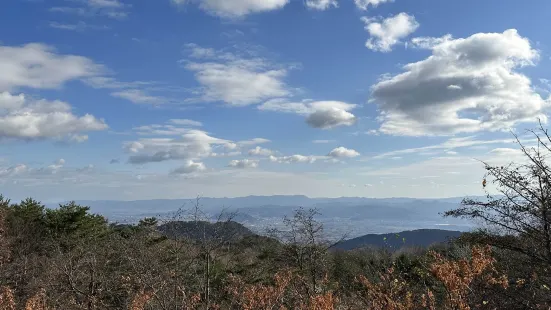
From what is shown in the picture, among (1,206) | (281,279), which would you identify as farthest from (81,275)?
(281,279)

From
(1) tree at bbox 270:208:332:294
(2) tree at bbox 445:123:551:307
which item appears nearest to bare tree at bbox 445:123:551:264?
(2) tree at bbox 445:123:551:307

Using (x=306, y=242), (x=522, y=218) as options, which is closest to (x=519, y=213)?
(x=522, y=218)

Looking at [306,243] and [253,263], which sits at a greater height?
[306,243]

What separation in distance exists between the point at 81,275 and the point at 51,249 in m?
8.55

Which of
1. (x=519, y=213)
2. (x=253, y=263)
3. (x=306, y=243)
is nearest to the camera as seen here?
(x=519, y=213)

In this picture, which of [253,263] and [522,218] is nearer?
[522,218]

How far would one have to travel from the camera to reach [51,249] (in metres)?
26.4

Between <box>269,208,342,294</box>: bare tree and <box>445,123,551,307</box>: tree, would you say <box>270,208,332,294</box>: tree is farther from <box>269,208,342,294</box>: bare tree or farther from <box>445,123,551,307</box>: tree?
<box>445,123,551,307</box>: tree

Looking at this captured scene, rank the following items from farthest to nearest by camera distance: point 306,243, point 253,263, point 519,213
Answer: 1. point 253,263
2. point 306,243
3. point 519,213

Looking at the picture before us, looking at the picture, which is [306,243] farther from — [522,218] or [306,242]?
[522,218]

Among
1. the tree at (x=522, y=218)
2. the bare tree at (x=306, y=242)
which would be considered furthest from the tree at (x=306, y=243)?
the tree at (x=522, y=218)

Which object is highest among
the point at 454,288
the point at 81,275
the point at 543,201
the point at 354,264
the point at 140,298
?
the point at 543,201

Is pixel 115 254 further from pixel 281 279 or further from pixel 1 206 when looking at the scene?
pixel 281 279

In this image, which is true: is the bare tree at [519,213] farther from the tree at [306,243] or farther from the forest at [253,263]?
the tree at [306,243]
